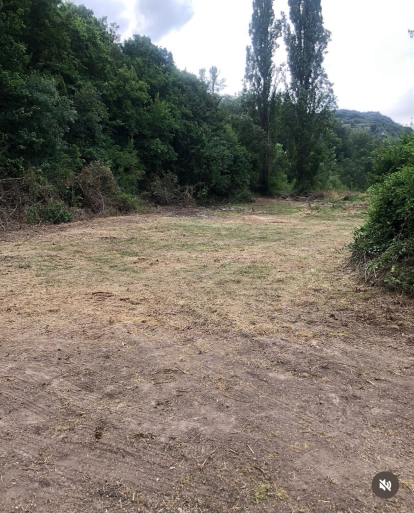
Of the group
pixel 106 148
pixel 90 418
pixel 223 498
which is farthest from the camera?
pixel 106 148

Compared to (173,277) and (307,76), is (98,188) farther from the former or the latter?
(307,76)

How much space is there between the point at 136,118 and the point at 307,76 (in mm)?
11665

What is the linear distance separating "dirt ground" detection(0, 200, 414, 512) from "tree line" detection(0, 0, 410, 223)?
715 centimetres

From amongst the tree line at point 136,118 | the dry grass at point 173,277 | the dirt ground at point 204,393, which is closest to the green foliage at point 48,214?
the tree line at point 136,118

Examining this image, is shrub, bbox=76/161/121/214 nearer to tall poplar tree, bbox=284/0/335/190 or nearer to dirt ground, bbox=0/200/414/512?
dirt ground, bbox=0/200/414/512

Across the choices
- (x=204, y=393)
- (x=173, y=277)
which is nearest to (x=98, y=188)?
(x=173, y=277)

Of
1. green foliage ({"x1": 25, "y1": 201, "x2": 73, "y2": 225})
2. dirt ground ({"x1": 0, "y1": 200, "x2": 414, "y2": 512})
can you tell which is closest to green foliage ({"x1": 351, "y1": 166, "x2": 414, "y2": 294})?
dirt ground ({"x1": 0, "y1": 200, "x2": 414, "y2": 512})

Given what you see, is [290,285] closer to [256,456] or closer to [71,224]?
[256,456]

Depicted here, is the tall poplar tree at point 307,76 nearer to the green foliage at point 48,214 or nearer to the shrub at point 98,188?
the shrub at point 98,188

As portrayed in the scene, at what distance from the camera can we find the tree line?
1063cm

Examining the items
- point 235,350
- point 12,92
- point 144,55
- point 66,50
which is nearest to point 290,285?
point 235,350

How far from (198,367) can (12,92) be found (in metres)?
10.5

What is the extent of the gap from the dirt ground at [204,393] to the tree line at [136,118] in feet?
23.5

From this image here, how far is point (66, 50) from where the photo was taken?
561 inches
